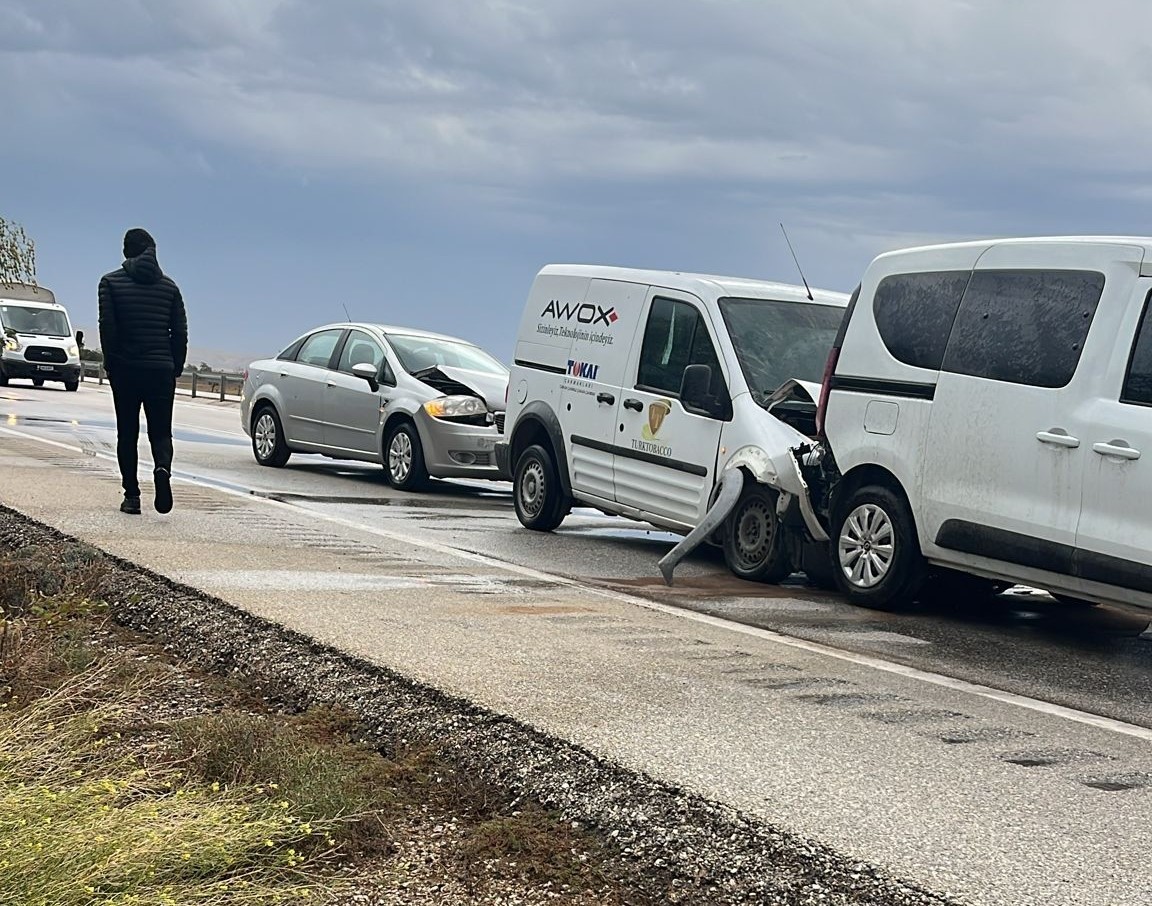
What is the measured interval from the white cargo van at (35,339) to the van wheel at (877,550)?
1304 inches

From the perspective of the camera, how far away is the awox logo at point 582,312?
11598 mm


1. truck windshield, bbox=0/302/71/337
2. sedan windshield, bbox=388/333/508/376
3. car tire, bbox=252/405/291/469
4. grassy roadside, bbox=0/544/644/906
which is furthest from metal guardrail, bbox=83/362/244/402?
grassy roadside, bbox=0/544/644/906

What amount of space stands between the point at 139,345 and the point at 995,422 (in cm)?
611

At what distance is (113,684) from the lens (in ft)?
18.9

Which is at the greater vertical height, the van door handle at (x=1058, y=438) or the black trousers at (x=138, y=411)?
the van door handle at (x=1058, y=438)

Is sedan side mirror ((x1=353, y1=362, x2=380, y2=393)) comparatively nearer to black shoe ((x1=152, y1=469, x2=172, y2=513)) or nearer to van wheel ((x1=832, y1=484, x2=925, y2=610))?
black shoe ((x1=152, y1=469, x2=172, y2=513))

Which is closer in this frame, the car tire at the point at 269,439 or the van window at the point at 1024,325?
the van window at the point at 1024,325

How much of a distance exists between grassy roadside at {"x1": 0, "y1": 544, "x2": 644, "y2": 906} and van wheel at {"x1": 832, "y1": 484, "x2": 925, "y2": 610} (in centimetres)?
424

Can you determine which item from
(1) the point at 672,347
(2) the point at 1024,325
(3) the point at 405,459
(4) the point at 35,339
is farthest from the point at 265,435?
(4) the point at 35,339

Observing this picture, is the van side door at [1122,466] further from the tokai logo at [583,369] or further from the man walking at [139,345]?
the man walking at [139,345]

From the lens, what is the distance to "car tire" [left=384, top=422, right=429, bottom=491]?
1524cm

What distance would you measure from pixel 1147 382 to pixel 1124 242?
0.73 m

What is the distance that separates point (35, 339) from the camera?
39750mm

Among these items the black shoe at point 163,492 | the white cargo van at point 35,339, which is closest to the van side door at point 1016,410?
the black shoe at point 163,492
